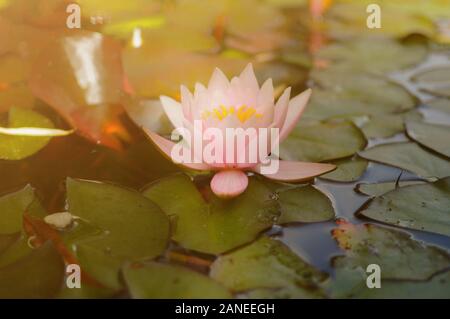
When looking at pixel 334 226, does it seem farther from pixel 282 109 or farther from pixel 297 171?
pixel 282 109

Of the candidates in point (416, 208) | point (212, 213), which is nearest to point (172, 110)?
point (212, 213)

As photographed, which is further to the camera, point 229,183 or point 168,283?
point 229,183

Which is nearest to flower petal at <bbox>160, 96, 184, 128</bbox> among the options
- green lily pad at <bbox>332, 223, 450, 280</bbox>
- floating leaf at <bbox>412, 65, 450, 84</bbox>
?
green lily pad at <bbox>332, 223, 450, 280</bbox>

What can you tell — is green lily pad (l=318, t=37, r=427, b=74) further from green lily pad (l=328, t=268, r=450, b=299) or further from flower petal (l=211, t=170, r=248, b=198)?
green lily pad (l=328, t=268, r=450, b=299)

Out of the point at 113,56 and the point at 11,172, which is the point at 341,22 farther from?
the point at 11,172

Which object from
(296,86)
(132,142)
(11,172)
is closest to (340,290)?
(132,142)

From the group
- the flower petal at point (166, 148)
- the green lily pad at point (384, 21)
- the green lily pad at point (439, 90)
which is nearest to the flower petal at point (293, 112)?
the flower petal at point (166, 148)

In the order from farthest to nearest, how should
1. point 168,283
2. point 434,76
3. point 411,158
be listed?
1. point 434,76
2. point 411,158
3. point 168,283
